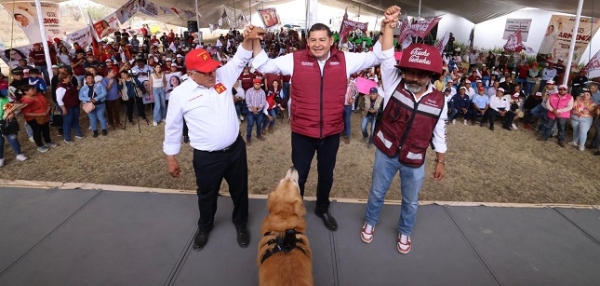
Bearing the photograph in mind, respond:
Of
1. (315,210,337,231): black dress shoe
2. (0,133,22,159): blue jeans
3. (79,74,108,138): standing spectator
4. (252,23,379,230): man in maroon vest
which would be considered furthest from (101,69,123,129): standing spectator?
(315,210,337,231): black dress shoe

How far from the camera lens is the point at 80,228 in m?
3.38

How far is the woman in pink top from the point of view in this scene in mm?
7609

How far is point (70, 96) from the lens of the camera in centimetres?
713

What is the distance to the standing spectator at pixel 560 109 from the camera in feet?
26.1

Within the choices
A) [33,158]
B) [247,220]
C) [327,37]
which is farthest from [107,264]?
[33,158]

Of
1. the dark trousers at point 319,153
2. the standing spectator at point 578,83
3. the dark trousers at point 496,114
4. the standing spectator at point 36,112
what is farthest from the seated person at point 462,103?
the standing spectator at point 36,112

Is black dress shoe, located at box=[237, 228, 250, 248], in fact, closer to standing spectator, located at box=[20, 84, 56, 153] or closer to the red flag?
standing spectator, located at box=[20, 84, 56, 153]

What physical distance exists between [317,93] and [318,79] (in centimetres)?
13

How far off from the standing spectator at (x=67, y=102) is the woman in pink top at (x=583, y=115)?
12467mm

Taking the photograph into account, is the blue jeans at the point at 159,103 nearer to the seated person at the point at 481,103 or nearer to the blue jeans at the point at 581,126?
the seated person at the point at 481,103

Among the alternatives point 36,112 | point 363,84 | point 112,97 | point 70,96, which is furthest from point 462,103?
point 36,112

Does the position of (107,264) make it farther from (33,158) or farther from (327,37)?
(33,158)

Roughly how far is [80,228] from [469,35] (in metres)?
26.3

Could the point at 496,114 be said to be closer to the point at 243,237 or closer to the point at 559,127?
the point at 559,127
